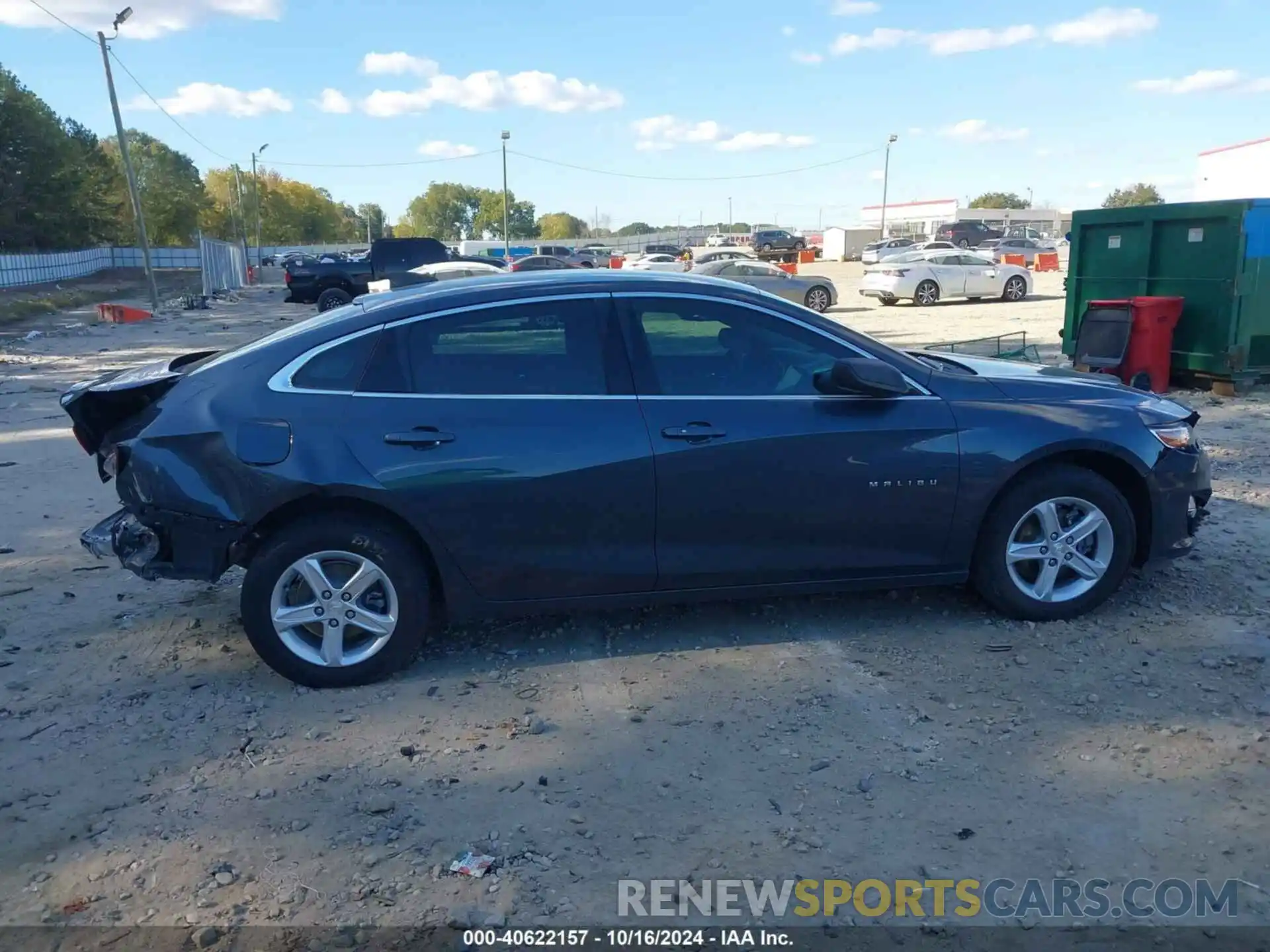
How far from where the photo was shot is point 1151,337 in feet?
35.6

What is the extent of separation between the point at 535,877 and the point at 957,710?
1865 mm

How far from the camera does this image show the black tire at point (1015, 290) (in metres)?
27.5

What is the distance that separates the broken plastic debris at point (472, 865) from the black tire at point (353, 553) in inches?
51.4

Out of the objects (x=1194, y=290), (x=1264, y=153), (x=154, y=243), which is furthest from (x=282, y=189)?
(x=1194, y=290)

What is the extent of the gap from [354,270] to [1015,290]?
18.1m

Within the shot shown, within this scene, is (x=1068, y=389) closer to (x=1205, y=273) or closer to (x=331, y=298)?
(x=1205, y=273)

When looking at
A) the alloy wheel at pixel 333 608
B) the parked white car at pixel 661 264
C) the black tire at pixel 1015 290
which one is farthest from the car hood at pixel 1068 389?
the black tire at pixel 1015 290

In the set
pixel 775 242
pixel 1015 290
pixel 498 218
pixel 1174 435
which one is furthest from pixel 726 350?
pixel 498 218

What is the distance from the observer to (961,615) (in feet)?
16.3

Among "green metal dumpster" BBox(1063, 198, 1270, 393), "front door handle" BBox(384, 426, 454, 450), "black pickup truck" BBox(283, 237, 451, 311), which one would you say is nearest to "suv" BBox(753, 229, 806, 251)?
"black pickup truck" BBox(283, 237, 451, 311)

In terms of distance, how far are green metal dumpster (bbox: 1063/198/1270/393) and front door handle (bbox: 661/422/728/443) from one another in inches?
327

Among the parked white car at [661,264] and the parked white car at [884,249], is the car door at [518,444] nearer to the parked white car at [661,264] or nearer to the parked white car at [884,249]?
the parked white car at [661,264]

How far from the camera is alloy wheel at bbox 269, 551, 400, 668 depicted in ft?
13.9

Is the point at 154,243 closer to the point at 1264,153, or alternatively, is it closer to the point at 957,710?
the point at 1264,153
